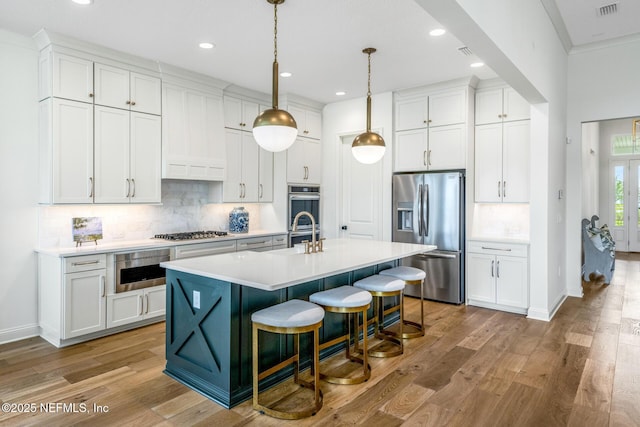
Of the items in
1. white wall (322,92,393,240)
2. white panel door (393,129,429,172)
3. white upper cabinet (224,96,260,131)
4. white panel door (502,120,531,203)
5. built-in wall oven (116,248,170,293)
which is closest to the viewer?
built-in wall oven (116,248,170,293)

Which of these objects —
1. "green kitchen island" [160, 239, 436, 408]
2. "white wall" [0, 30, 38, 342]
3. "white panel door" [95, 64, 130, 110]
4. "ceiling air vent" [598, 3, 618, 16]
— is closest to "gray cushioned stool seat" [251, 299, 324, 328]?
"green kitchen island" [160, 239, 436, 408]

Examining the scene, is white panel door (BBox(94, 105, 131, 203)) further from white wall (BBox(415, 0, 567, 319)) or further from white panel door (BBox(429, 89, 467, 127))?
white panel door (BBox(429, 89, 467, 127))

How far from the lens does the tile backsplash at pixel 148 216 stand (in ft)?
13.1

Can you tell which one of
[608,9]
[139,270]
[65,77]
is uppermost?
[608,9]

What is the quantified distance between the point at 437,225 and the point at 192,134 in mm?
3253

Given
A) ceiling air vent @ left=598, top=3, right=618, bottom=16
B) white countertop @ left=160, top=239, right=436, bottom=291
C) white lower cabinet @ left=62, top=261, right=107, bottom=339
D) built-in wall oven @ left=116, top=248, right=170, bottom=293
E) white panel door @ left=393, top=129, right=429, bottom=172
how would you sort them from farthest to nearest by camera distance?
white panel door @ left=393, top=129, right=429, bottom=172 < built-in wall oven @ left=116, top=248, right=170, bottom=293 < ceiling air vent @ left=598, top=3, right=618, bottom=16 < white lower cabinet @ left=62, top=261, right=107, bottom=339 < white countertop @ left=160, top=239, right=436, bottom=291

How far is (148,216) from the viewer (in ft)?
15.5

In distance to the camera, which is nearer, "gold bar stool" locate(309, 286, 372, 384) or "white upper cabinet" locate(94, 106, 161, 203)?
"gold bar stool" locate(309, 286, 372, 384)

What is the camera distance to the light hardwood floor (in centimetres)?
245

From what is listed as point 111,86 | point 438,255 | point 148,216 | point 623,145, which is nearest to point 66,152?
point 111,86

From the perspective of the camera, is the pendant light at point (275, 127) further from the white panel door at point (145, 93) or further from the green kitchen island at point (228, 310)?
the white panel door at point (145, 93)

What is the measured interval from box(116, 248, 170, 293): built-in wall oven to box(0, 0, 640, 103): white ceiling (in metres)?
2.07

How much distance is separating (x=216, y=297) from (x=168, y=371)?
0.89m

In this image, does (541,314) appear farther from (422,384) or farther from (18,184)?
(18,184)
